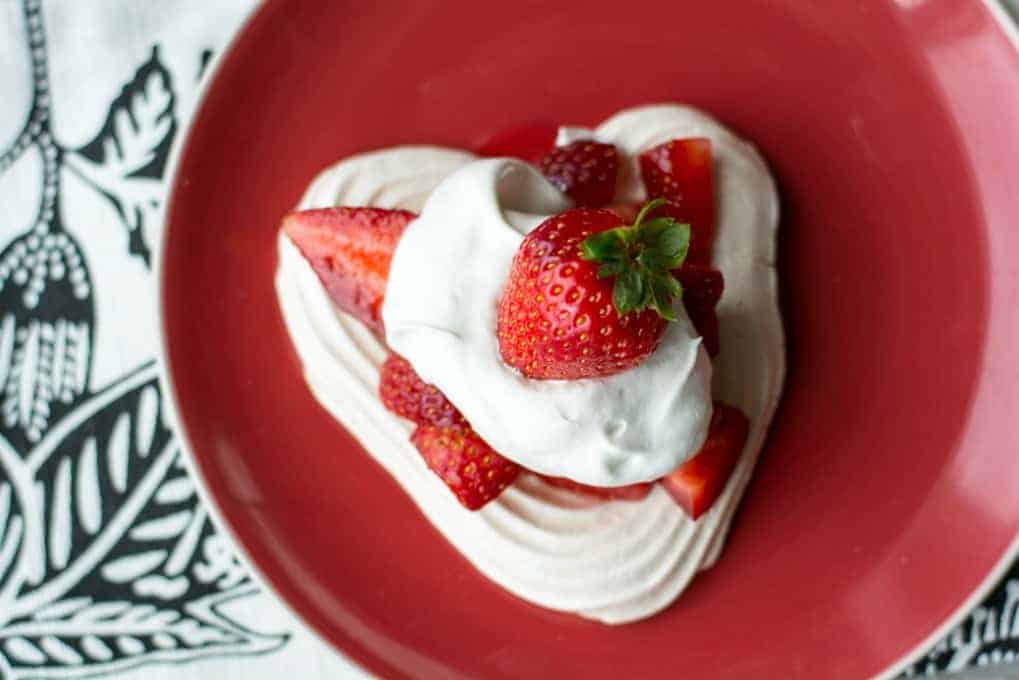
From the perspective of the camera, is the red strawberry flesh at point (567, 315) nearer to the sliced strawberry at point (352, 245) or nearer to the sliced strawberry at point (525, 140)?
the sliced strawberry at point (352, 245)

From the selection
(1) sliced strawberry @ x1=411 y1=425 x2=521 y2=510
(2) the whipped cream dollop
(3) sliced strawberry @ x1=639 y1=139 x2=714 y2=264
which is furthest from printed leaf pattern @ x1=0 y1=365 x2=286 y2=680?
(3) sliced strawberry @ x1=639 y1=139 x2=714 y2=264

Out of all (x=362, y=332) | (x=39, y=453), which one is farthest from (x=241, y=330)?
(x=39, y=453)

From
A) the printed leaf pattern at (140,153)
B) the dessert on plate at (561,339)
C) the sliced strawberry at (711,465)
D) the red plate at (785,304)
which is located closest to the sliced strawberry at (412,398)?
the dessert on plate at (561,339)

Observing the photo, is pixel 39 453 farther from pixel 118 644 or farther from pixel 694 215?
pixel 694 215

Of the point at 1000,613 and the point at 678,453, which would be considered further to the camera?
the point at 1000,613

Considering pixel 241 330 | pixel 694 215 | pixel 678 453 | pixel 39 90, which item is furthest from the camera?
pixel 39 90

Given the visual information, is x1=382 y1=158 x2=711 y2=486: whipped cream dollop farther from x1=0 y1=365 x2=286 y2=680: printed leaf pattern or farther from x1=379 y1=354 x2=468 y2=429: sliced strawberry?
x1=0 y1=365 x2=286 y2=680: printed leaf pattern

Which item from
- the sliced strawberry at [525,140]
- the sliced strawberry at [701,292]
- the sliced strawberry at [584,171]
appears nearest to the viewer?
the sliced strawberry at [701,292]
